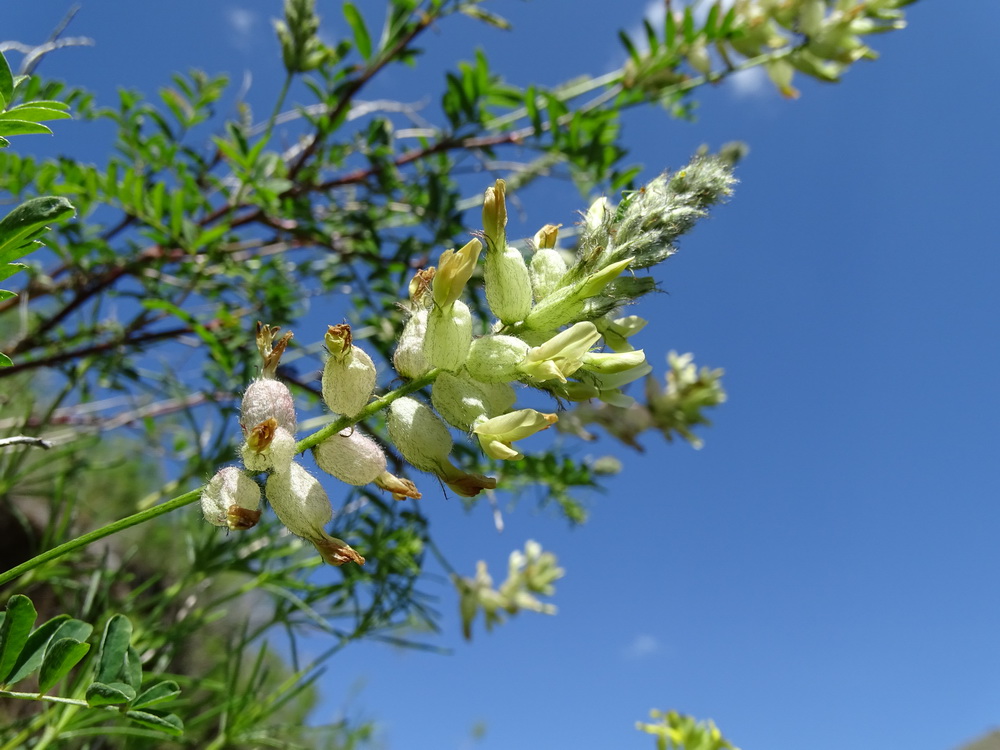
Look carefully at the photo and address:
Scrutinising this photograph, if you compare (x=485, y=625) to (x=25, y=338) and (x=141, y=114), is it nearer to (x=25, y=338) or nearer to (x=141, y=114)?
(x=25, y=338)

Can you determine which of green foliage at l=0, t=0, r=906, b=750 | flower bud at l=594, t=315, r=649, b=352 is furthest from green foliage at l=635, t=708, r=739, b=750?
flower bud at l=594, t=315, r=649, b=352

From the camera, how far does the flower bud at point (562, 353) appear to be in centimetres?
87

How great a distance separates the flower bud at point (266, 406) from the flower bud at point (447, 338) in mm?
197

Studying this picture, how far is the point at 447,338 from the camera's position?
2.91 ft

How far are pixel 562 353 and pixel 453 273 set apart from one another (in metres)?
0.18

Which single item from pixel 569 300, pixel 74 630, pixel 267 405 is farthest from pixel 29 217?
pixel 569 300

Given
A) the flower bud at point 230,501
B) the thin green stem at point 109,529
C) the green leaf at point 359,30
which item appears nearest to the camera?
the thin green stem at point 109,529

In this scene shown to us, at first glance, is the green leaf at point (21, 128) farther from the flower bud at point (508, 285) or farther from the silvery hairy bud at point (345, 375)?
the flower bud at point (508, 285)

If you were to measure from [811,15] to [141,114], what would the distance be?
247cm

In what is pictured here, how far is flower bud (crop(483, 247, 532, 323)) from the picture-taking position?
37.5 inches

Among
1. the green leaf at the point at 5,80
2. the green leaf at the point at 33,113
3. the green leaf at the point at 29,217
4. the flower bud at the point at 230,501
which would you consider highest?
the green leaf at the point at 5,80

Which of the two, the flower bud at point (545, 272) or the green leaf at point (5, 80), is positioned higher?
the green leaf at point (5, 80)

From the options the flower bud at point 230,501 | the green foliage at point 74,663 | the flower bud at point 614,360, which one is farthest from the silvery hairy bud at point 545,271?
the green foliage at point 74,663

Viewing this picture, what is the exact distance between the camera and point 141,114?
8.36ft
